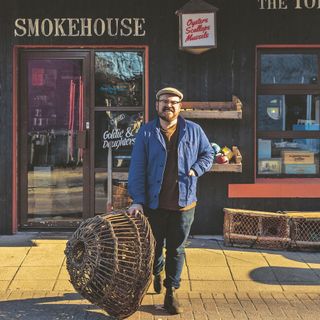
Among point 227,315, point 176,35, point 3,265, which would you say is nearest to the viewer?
point 227,315

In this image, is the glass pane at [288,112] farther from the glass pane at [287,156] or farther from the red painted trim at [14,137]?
the red painted trim at [14,137]

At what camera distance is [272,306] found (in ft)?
16.9

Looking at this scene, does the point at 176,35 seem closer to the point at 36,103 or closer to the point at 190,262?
the point at 36,103

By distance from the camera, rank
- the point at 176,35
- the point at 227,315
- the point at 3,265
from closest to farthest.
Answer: the point at 227,315, the point at 3,265, the point at 176,35

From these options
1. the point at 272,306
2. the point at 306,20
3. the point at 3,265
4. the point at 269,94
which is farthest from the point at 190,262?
the point at 306,20

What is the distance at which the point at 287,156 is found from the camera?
7773 mm

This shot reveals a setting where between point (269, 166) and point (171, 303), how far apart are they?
3.38m

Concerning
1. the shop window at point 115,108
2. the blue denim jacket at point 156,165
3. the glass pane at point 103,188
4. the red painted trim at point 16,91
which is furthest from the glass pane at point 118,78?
the blue denim jacket at point 156,165

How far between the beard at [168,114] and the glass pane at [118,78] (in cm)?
269

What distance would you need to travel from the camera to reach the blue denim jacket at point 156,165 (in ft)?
16.1

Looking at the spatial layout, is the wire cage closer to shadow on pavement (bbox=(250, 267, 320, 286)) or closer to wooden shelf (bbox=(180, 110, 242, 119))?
shadow on pavement (bbox=(250, 267, 320, 286))

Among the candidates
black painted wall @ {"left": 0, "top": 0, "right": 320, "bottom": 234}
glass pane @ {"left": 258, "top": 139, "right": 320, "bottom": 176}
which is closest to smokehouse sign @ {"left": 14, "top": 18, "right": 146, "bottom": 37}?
black painted wall @ {"left": 0, "top": 0, "right": 320, "bottom": 234}

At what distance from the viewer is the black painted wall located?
7.41m

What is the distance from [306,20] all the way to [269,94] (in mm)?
1034
